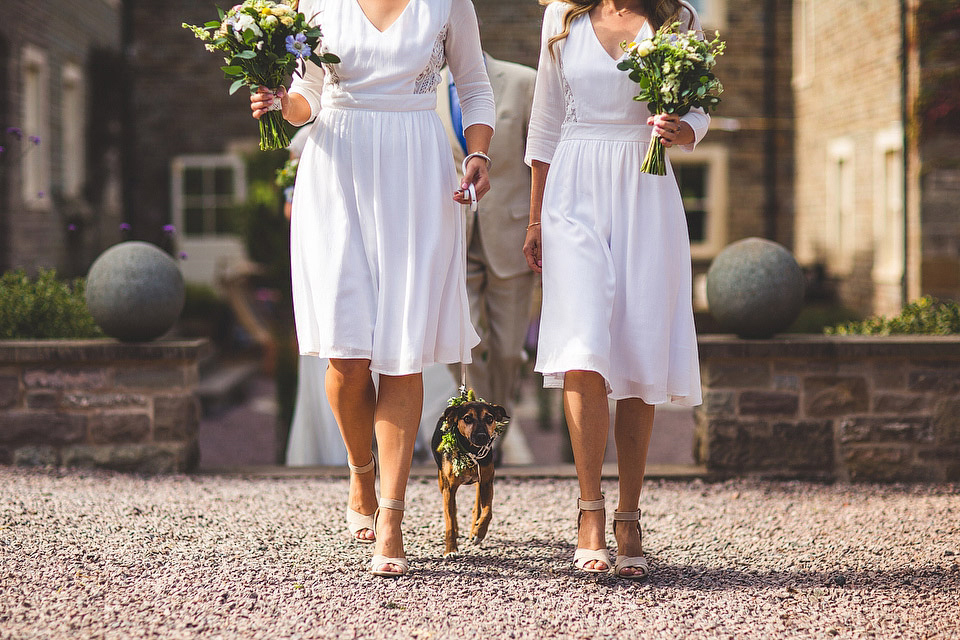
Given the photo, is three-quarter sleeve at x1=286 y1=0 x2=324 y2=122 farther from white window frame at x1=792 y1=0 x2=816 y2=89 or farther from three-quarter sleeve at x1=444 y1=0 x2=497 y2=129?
white window frame at x1=792 y1=0 x2=816 y2=89

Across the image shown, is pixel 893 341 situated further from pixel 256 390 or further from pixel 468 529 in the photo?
pixel 256 390

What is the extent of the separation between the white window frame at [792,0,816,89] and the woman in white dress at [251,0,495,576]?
41.9ft

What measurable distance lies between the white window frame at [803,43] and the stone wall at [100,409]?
12.2 metres

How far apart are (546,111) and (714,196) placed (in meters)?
12.1

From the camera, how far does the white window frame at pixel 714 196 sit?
1504cm

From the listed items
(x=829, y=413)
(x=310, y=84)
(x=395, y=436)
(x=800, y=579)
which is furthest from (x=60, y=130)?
(x=800, y=579)

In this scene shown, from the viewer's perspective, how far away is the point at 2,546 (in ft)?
11.1

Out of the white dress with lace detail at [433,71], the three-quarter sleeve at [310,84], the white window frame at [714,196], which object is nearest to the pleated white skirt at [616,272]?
the white dress with lace detail at [433,71]

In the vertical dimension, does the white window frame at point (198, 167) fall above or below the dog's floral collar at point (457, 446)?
above

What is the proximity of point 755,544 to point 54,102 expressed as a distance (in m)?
12.6

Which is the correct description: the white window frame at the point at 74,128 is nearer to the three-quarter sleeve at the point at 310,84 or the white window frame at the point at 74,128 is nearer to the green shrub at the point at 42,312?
the green shrub at the point at 42,312

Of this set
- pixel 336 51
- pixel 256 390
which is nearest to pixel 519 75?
pixel 336 51

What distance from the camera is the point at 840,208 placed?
1438 centimetres

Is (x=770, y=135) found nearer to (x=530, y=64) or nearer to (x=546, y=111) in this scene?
(x=530, y=64)
